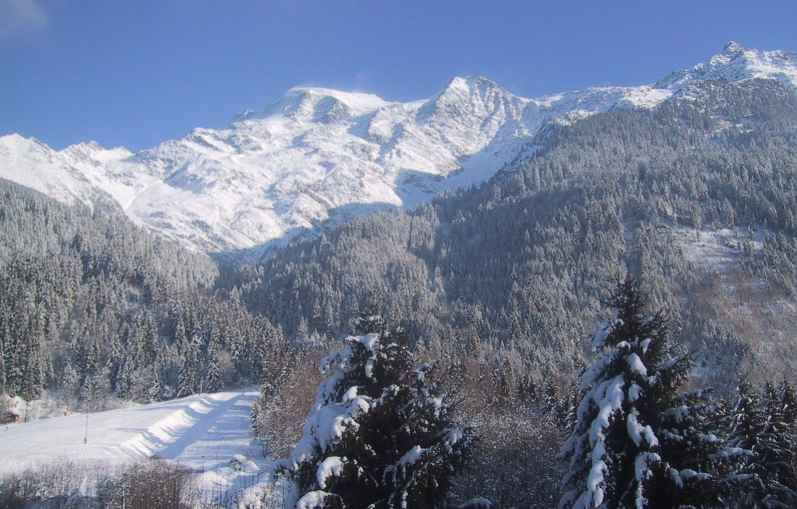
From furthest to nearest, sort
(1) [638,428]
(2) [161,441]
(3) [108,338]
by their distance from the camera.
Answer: (3) [108,338] → (2) [161,441] → (1) [638,428]

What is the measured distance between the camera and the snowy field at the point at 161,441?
7700 cm

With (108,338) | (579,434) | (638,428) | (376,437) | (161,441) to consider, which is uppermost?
(638,428)

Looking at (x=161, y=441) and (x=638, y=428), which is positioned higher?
(x=638, y=428)

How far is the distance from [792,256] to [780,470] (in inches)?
7466

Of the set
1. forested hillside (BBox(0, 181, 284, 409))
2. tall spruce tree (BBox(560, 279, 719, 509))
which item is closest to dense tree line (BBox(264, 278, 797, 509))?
tall spruce tree (BBox(560, 279, 719, 509))

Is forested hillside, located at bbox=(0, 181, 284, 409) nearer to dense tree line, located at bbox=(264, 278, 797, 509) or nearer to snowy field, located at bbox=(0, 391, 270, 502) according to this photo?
snowy field, located at bbox=(0, 391, 270, 502)

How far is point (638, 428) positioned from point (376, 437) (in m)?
6.86

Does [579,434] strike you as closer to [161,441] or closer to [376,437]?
[376,437]

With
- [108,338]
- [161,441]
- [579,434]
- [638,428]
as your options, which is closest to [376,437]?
[579,434]

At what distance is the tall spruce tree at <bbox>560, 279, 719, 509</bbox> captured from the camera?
1393 cm

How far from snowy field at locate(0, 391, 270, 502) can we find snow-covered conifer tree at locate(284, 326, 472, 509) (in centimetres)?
6279

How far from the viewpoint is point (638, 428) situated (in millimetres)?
14039

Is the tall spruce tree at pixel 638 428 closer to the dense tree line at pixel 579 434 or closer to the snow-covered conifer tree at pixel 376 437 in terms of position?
the dense tree line at pixel 579 434

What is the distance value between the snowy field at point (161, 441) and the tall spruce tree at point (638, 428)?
214ft
